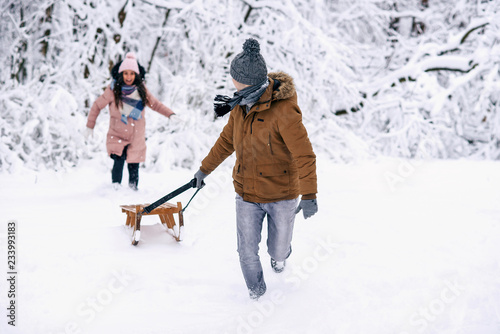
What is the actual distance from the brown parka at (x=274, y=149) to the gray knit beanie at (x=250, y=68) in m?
0.09

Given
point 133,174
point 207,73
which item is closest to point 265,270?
point 133,174

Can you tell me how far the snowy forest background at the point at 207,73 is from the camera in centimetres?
655

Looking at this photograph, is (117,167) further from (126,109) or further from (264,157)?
(264,157)

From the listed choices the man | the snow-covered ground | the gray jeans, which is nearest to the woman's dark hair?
the snow-covered ground

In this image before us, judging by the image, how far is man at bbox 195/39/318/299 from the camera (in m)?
2.40

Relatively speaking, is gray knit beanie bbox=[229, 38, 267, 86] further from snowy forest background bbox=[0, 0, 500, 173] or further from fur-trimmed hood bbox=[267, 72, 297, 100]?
snowy forest background bbox=[0, 0, 500, 173]

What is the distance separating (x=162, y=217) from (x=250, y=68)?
1.69 m

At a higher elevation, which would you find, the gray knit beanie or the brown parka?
the gray knit beanie

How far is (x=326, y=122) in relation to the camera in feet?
24.4

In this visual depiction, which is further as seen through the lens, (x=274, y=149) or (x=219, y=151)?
(x=219, y=151)

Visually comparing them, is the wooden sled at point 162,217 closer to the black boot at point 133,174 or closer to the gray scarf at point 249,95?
the gray scarf at point 249,95

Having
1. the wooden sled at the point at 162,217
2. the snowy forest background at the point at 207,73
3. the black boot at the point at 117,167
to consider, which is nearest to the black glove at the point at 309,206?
the wooden sled at the point at 162,217

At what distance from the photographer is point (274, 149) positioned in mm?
2486

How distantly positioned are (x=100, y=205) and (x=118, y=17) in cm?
480
